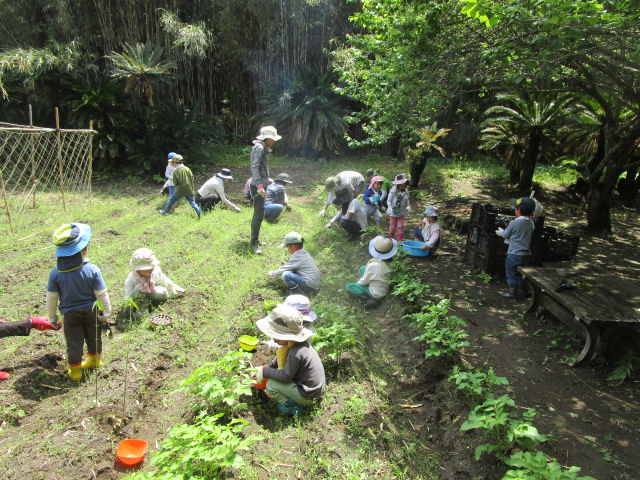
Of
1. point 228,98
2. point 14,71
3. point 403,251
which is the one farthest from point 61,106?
point 403,251

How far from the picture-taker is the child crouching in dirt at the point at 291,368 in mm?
3760

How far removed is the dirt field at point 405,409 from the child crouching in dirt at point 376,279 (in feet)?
1.06

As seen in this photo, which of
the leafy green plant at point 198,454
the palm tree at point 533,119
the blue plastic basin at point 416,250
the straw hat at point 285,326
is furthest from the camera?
the palm tree at point 533,119

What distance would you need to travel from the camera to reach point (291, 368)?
12.4 feet

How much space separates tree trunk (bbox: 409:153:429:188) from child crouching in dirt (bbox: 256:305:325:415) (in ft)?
32.8

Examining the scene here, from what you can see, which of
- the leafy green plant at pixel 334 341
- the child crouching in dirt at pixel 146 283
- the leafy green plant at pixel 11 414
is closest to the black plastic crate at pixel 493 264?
the leafy green plant at pixel 334 341

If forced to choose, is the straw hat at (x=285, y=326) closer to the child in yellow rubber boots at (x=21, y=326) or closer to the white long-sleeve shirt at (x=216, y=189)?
the child in yellow rubber boots at (x=21, y=326)

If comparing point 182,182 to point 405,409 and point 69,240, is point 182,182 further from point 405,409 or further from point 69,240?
point 405,409

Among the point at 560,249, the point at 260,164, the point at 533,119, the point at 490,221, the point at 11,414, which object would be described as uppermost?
the point at 533,119

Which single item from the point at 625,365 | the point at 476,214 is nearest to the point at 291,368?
the point at 625,365

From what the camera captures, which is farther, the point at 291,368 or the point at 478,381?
the point at 291,368

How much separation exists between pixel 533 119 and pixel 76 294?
38.9ft

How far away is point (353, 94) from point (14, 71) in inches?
446

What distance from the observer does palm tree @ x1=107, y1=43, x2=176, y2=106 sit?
13320 millimetres
